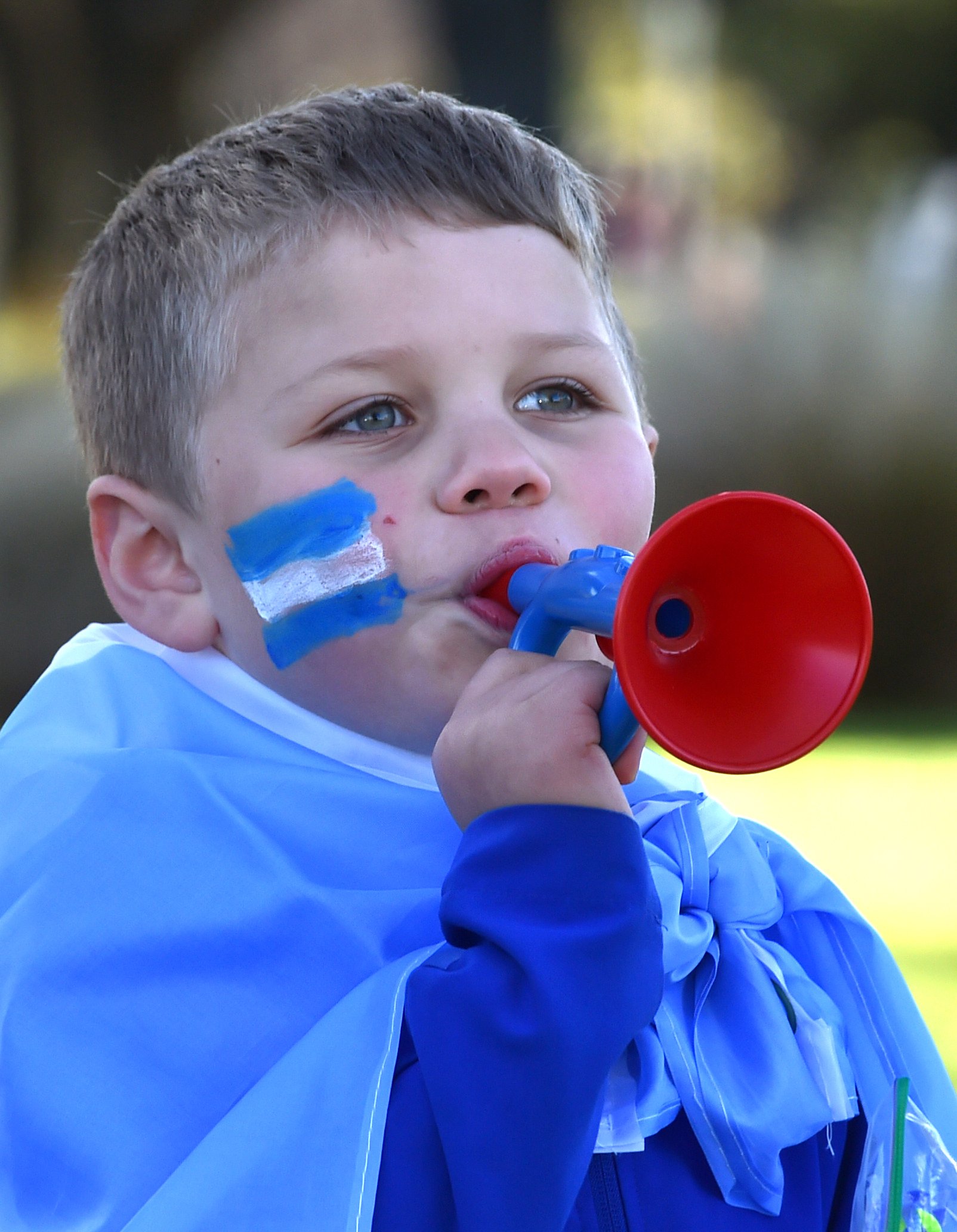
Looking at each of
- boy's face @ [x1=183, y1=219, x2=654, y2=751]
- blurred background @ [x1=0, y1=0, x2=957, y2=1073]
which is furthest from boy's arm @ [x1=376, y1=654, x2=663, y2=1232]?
blurred background @ [x1=0, y1=0, x2=957, y2=1073]

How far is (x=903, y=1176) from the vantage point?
5.71 feet

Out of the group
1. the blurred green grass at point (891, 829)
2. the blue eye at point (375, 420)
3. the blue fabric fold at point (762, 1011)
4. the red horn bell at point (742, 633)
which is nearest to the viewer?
the red horn bell at point (742, 633)

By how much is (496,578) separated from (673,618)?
0.30 metres

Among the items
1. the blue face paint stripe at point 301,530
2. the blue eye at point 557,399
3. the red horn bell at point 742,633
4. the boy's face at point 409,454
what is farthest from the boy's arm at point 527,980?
the blue eye at point 557,399

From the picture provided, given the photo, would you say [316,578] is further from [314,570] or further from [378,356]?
[378,356]

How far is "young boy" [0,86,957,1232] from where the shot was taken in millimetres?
1462

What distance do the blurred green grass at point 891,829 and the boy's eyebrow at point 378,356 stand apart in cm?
268

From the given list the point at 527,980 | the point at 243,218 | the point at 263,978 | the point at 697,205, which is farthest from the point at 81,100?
the point at 527,980

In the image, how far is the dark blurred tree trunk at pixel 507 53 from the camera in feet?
34.6

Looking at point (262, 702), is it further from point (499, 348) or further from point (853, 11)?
point (853, 11)

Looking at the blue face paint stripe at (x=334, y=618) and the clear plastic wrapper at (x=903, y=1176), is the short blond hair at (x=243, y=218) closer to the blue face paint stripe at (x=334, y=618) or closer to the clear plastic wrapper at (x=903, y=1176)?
the blue face paint stripe at (x=334, y=618)

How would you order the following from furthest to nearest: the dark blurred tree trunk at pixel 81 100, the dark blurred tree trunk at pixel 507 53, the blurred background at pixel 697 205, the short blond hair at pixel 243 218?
the dark blurred tree trunk at pixel 507 53
the dark blurred tree trunk at pixel 81 100
the blurred background at pixel 697 205
the short blond hair at pixel 243 218

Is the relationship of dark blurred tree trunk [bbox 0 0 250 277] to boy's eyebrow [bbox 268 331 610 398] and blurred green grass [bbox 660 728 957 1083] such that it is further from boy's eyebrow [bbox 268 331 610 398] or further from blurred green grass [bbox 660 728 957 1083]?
boy's eyebrow [bbox 268 331 610 398]

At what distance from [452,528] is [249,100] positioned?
9.51 metres
